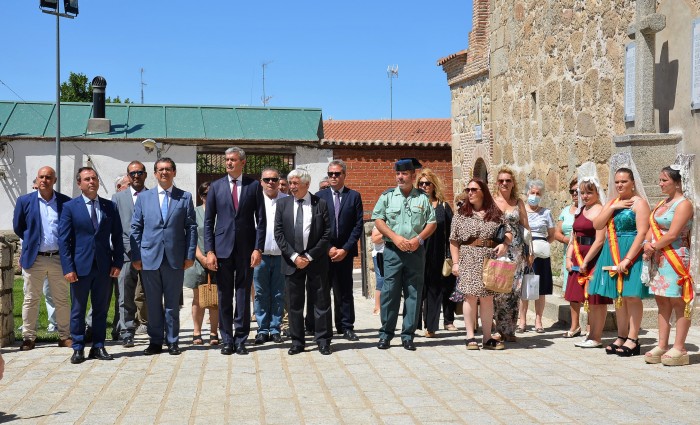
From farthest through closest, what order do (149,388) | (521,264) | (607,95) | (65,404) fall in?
1. (607,95)
2. (521,264)
3. (149,388)
4. (65,404)

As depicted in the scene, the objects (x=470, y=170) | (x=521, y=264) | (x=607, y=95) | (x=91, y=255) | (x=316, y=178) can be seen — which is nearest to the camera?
(x=91, y=255)

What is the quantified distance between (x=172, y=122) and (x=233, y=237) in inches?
654

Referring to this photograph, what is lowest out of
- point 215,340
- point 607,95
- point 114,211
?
Result: point 215,340

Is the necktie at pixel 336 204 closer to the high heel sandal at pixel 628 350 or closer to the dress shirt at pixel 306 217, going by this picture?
the dress shirt at pixel 306 217

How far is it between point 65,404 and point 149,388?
2.23ft

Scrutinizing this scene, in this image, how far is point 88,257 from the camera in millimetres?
7793

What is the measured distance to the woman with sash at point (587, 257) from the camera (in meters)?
8.16

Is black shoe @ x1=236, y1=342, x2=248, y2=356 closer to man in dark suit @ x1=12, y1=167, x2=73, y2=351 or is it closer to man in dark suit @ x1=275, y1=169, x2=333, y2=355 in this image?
man in dark suit @ x1=275, y1=169, x2=333, y2=355

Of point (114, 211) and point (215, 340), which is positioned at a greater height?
point (114, 211)

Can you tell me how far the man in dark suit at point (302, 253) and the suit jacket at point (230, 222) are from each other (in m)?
0.24

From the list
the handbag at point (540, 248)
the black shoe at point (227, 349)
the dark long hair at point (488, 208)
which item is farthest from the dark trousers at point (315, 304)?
the handbag at point (540, 248)

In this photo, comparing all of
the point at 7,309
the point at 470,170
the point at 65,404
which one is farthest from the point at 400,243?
the point at 470,170

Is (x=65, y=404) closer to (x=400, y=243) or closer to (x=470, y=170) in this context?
(x=400, y=243)

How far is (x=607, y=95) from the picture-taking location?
11.0 metres
